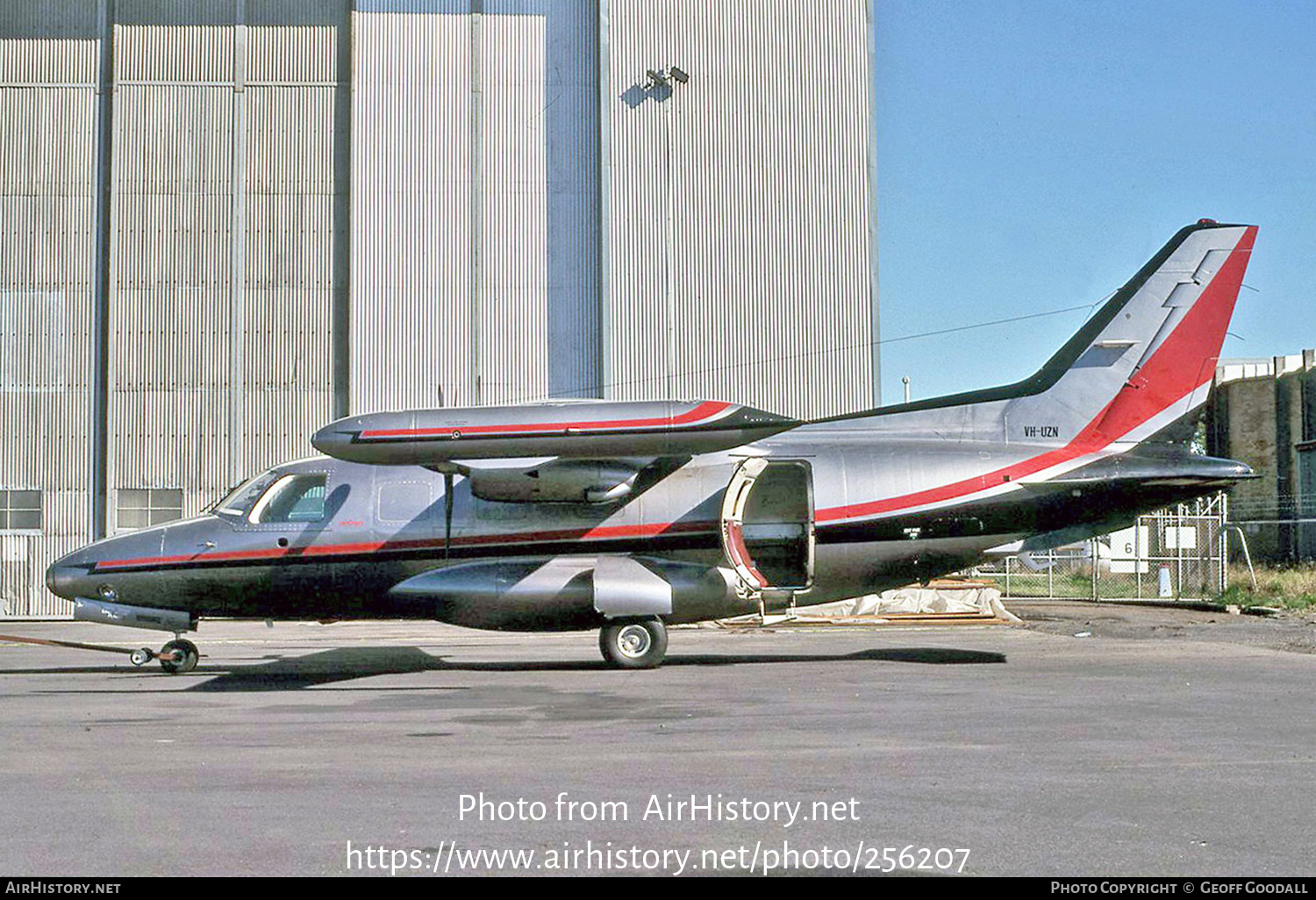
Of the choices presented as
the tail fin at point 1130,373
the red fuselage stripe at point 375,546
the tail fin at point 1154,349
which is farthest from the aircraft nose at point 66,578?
the tail fin at point 1154,349

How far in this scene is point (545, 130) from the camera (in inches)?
1347

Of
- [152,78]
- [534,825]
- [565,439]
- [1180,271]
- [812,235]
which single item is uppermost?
[152,78]

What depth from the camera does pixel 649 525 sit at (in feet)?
57.4

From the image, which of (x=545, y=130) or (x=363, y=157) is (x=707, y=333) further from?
(x=363, y=157)

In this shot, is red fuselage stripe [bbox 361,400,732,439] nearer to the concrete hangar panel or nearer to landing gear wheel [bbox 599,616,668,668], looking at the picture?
landing gear wheel [bbox 599,616,668,668]

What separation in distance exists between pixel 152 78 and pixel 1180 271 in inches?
1041

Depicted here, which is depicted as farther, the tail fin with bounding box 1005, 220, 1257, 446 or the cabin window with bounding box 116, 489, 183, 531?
the cabin window with bounding box 116, 489, 183, 531

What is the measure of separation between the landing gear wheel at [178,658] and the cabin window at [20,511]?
728 inches

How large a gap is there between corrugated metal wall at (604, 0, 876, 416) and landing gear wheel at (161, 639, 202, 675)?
1672 cm

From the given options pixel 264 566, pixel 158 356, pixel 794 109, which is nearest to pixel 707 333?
pixel 794 109

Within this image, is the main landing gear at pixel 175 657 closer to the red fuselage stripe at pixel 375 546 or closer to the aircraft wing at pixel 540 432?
the red fuselage stripe at pixel 375 546

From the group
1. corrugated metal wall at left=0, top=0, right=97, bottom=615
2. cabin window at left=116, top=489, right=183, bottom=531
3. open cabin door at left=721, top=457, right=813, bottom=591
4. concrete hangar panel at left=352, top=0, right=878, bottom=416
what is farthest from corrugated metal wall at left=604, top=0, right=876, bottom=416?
open cabin door at left=721, top=457, right=813, bottom=591

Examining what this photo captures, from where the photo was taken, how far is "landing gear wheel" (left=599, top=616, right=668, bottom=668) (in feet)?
56.7

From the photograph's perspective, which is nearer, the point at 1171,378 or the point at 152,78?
the point at 1171,378
